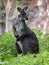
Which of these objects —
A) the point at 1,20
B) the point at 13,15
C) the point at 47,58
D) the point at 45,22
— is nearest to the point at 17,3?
the point at 13,15

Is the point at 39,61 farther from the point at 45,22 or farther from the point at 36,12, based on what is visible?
the point at 36,12

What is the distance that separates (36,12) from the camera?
18812 mm

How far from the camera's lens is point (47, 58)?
5.37 m

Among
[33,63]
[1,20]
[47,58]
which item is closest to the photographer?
[33,63]

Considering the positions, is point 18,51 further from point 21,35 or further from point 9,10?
point 9,10

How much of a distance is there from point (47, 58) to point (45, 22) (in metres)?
11.2

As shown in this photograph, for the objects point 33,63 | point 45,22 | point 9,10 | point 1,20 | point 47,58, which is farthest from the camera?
point 1,20

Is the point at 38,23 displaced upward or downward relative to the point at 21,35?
downward

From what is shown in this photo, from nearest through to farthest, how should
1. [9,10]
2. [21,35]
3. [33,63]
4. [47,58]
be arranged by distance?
[33,63] → [47,58] → [21,35] → [9,10]

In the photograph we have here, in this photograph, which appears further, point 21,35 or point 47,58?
point 21,35

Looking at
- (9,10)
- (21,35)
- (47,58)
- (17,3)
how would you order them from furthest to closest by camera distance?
(9,10), (17,3), (21,35), (47,58)

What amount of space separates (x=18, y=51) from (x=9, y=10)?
14.1 metres

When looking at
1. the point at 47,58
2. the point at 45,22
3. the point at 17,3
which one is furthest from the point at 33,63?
the point at 17,3

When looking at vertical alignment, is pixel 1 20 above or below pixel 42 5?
below
